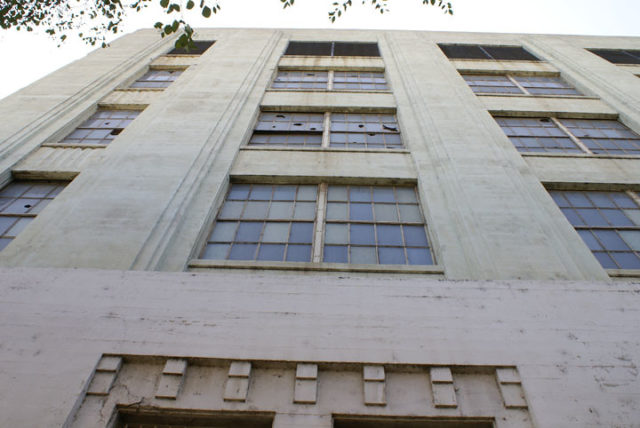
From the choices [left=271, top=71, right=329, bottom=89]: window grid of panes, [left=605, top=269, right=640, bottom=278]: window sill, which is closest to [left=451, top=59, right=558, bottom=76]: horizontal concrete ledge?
[left=271, top=71, right=329, bottom=89]: window grid of panes

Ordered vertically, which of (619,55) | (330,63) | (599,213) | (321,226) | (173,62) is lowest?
(321,226)

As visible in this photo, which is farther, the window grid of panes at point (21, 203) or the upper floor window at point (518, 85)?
the upper floor window at point (518, 85)

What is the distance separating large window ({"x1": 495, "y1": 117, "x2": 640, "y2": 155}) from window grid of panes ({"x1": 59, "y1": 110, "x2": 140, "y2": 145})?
37.2 ft

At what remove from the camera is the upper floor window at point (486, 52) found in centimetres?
1587

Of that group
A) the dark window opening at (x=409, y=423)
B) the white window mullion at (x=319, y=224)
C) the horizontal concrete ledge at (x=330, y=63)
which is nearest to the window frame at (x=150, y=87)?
the horizontal concrete ledge at (x=330, y=63)

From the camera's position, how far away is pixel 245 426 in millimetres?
3412

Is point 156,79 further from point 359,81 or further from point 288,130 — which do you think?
point 359,81

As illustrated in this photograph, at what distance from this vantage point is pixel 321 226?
6.65 metres

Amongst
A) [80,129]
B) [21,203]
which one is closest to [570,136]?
[21,203]

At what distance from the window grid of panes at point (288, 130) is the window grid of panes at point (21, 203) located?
4746mm

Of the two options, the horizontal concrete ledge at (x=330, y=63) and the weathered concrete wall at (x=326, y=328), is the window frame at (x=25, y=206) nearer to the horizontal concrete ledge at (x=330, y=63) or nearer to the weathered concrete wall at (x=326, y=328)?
the weathered concrete wall at (x=326, y=328)

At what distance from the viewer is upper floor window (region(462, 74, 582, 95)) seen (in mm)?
12766

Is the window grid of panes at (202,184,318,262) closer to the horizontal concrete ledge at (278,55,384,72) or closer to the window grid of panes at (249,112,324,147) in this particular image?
the window grid of panes at (249,112,324,147)

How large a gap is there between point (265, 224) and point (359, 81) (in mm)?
8697
